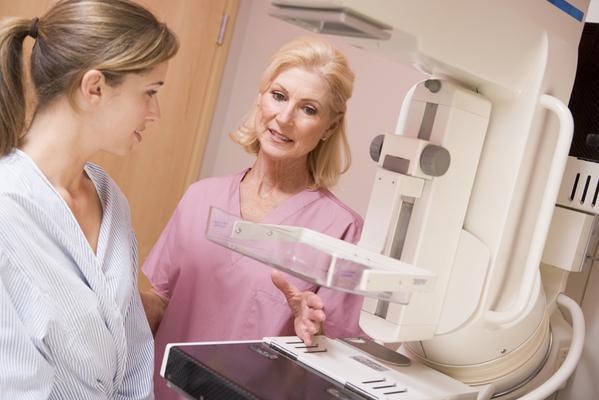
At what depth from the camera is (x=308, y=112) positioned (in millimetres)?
1521

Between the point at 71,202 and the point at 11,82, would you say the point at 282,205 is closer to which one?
the point at 71,202

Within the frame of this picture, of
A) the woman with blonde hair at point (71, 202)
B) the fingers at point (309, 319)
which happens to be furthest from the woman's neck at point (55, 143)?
the fingers at point (309, 319)

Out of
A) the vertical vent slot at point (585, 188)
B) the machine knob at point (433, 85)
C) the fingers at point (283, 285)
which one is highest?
the machine knob at point (433, 85)

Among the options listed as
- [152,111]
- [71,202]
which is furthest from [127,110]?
[71,202]

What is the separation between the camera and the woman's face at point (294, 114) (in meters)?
1.50

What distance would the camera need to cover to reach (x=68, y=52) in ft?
3.90

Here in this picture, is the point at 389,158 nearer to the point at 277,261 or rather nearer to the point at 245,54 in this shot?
the point at 277,261

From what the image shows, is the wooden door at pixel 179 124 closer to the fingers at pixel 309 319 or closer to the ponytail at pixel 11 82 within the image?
the ponytail at pixel 11 82

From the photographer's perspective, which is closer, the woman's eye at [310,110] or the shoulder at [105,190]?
the shoulder at [105,190]

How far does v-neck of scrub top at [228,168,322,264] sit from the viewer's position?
5.03 ft

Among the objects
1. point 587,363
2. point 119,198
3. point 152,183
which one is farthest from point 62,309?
point 152,183

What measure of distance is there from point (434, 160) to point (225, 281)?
671mm

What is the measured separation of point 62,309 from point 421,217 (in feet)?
1.85

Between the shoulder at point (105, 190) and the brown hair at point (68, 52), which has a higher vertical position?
the brown hair at point (68, 52)
